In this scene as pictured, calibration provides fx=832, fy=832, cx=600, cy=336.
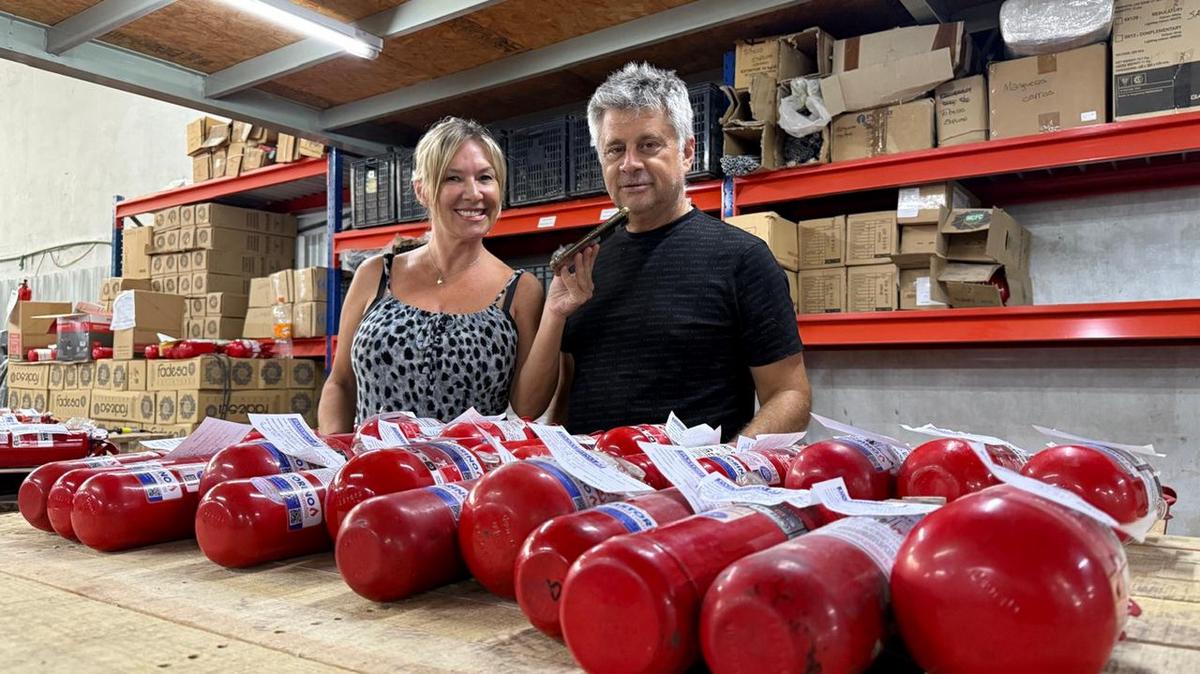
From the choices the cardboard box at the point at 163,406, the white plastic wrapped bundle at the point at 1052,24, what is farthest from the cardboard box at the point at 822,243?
the cardboard box at the point at 163,406

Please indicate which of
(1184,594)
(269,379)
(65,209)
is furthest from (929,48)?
(65,209)

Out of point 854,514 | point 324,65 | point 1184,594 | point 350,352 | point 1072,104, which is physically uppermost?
point 324,65

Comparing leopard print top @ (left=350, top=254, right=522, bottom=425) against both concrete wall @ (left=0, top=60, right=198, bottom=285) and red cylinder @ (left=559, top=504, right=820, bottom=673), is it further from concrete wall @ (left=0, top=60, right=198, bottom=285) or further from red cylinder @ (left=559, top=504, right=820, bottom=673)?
concrete wall @ (left=0, top=60, right=198, bottom=285)

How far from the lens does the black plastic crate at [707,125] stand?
336 centimetres

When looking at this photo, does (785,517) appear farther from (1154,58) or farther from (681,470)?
(1154,58)

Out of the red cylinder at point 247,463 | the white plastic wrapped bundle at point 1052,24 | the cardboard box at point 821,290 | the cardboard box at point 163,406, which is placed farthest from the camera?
the cardboard box at point 163,406

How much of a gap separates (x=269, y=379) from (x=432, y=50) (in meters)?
2.34

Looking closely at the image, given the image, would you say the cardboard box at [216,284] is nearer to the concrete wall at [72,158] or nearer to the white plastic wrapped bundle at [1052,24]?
the concrete wall at [72,158]

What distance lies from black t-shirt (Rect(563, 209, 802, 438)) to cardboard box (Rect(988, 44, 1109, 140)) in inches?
57.2

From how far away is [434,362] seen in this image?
190cm

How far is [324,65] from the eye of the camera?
12.8ft

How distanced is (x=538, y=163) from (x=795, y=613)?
3607 millimetres

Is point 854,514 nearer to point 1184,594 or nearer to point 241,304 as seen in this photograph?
point 1184,594

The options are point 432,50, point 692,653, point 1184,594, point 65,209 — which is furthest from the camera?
point 65,209
